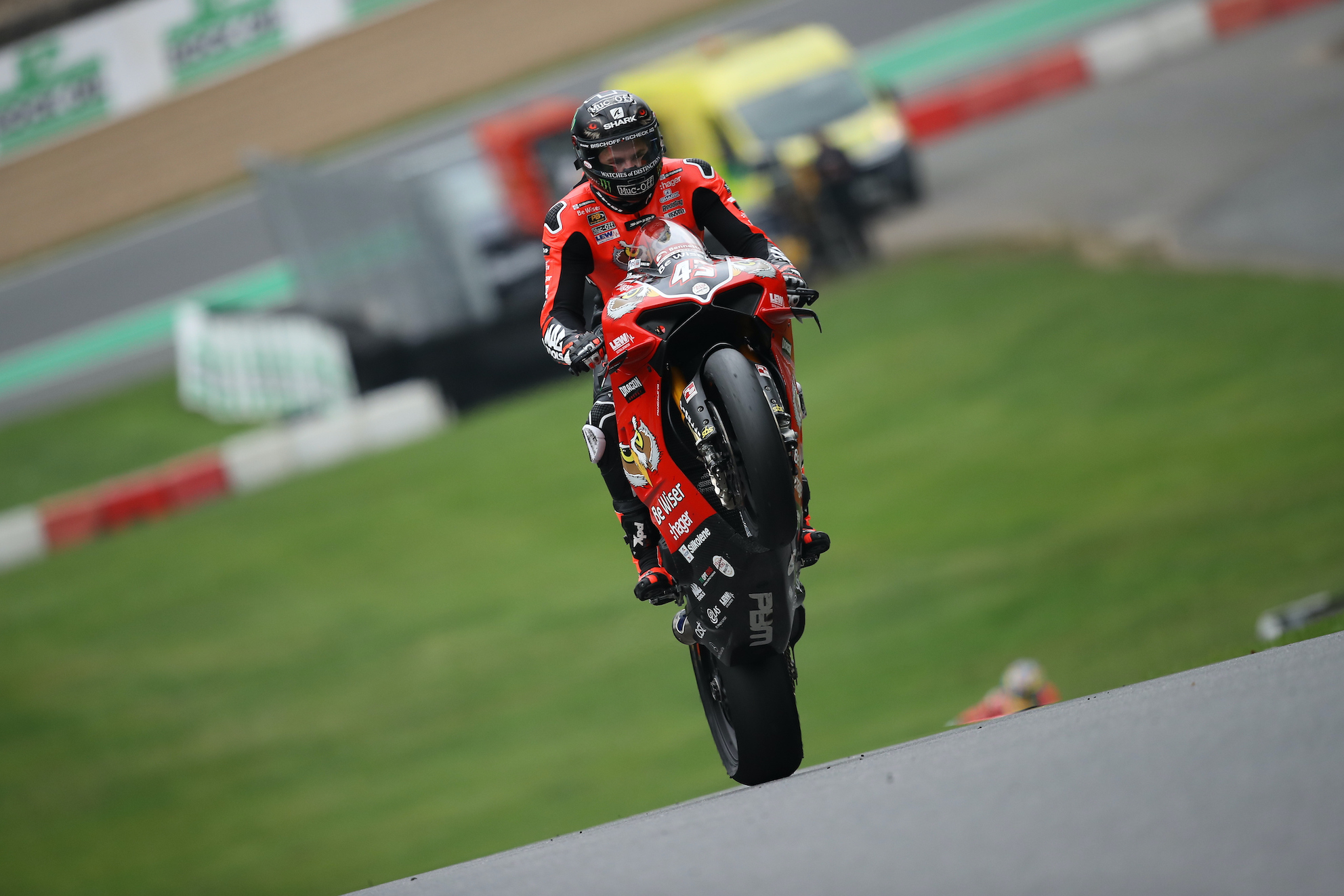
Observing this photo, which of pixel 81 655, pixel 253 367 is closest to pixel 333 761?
pixel 81 655

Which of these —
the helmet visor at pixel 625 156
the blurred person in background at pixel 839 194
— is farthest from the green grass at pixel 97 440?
the helmet visor at pixel 625 156

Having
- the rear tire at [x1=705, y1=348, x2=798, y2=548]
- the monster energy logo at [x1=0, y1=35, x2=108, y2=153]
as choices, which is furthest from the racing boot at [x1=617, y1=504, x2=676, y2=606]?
the monster energy logo at [x1=0, y1=35, x2=108, y2=153]

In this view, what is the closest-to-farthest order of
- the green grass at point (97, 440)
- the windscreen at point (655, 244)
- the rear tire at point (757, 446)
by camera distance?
the rear tire at point (757, 446) < the windscreen at point (655, 244) < the green grass at point (97, 440)

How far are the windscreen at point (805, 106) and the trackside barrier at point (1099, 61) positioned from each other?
14.9ft

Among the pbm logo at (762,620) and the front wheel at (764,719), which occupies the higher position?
the pbm logo at (762,620)

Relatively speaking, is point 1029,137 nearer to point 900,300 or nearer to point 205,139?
point 900,300

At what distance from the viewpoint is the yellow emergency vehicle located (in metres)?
20.7

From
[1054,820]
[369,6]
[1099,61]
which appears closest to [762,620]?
[1054,820]

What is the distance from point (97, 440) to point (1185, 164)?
17.3 metres

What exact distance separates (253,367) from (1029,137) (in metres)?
13.0

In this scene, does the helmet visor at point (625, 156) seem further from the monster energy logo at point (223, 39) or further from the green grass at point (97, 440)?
the monster energy logo at point (223, 39)

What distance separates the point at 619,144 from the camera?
5820mm

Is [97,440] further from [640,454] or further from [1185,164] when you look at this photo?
[640,454]

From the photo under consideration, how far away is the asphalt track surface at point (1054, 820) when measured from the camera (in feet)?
9.88
